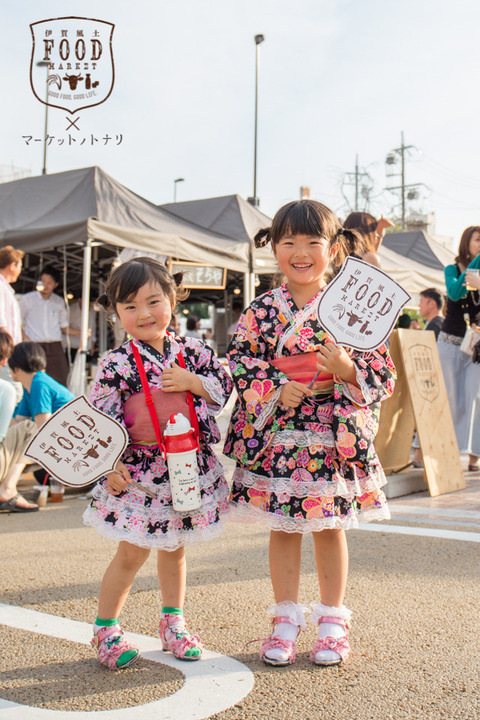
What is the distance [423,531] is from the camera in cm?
369

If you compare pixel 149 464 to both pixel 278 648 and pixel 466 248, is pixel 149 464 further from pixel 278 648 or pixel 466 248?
pixel 466 248

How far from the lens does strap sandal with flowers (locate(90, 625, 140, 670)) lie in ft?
6.69

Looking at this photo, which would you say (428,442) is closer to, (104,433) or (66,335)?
(104,433)

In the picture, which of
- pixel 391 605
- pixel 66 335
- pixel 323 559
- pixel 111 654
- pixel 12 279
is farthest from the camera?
pixel 66 335

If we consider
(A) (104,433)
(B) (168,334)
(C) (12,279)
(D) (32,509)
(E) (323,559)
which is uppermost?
(C) (12,279)

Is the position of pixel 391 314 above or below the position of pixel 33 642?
above

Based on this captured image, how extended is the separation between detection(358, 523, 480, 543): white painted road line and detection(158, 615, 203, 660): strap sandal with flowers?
1.56 metres

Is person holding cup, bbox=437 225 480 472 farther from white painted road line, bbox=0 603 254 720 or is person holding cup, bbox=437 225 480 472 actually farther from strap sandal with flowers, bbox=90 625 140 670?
strap sandal with flowers, bbox=90 625 140 670

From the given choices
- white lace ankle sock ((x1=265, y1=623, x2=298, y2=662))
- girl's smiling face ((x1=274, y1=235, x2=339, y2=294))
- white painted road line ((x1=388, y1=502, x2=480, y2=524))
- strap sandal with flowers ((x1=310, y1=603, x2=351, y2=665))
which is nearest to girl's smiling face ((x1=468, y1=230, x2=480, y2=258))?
white painted road line ((x1=388, y1=502, x2=480, y2=524))

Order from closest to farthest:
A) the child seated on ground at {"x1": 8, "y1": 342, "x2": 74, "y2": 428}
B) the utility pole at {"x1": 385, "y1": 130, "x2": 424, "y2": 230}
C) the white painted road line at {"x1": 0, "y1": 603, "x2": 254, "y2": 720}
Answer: the white painted road line at {"x1": 0, "y1": 603, "x2": 254, "y2": 720}, the child seated on ground at {"x1": 8, "y1": 342, "x2": 74, "y2": 428}, the utility pole at {"x1": 385, "y1": 130, "x2": 424, "y2": 230}

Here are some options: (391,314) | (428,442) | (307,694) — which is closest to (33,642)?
(307,694)

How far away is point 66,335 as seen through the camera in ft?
25.8

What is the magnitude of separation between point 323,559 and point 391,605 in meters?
0.53

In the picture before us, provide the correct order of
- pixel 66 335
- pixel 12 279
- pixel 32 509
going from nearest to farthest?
1. pixel 32 509
2. pixel 12 279
3. pixel 66 335
